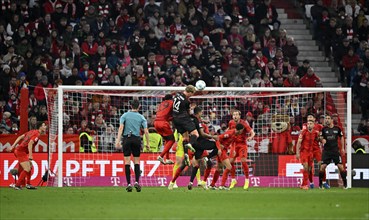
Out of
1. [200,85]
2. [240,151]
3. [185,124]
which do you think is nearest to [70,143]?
[200,85]

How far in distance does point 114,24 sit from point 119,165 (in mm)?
7465

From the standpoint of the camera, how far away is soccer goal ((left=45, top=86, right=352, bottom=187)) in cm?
2703

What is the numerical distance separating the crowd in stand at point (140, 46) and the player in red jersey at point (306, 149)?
649cm

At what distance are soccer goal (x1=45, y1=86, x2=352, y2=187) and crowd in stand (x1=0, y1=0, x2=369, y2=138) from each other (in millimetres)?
2177

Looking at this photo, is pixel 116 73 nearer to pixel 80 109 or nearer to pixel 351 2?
pixel 80 109

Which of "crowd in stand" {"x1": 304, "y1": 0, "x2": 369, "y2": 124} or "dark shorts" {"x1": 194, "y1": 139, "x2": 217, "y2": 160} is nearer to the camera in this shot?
"dark shorts" {"x1": 194, "y1": 139, "x2": 217, "y2": 160}

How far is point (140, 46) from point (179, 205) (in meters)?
15.5

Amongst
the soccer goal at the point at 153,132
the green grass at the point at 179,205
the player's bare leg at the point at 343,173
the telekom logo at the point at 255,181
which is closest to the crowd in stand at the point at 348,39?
the soccer goal at the point at 153,132

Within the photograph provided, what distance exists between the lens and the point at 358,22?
35.8 m

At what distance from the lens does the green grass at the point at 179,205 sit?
1534 centimetres

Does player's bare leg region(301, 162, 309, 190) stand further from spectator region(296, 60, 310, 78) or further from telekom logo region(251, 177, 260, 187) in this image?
spectator region(296, 60, 310, 78)

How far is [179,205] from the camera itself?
57.2ft

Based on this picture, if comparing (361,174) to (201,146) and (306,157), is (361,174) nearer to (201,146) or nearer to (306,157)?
(306,157)

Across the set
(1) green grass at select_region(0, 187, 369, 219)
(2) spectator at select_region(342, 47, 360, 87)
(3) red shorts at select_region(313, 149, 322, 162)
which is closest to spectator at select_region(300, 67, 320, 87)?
(2) spectator at select_region(342, 47, 360, 87)
